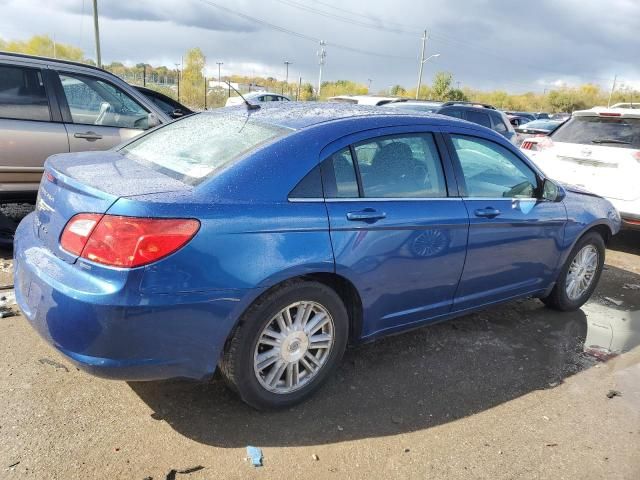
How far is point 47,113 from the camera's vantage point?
17.8 ft

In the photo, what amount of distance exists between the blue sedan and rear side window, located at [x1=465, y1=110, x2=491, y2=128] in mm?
7021

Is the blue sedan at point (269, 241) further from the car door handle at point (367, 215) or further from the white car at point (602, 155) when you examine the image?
the white car at point (602, 155)

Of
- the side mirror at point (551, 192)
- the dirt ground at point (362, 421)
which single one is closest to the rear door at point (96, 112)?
the dirt ground at point (362, 421)

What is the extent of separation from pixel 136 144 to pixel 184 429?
1889 millimetres

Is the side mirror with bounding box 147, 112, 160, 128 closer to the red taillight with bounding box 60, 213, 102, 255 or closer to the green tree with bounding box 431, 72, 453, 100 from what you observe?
the red taillight with bounding box 60, 213, 102, 255

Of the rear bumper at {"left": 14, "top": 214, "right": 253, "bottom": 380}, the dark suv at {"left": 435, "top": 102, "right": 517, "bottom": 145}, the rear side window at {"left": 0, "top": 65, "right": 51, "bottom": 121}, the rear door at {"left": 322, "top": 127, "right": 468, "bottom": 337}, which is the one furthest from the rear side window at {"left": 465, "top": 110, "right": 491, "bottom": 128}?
the rear bumper at {"left": 14, "top": 214, "right": 253, "bottom": 380}

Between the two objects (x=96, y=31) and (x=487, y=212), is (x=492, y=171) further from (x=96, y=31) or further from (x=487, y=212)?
(x=96, y=31)

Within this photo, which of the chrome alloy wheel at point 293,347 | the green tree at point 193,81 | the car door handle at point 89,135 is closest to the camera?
the chrome alloy wheel at point 293,347

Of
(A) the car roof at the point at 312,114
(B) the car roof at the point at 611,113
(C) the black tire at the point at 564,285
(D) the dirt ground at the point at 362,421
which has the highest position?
(B) the car roof at the point at 611,113

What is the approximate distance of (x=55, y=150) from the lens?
5422 millimetres

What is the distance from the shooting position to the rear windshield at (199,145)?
2.88 metres

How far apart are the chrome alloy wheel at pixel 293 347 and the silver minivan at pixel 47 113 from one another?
3726 mm

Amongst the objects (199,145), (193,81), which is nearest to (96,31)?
(193,81)

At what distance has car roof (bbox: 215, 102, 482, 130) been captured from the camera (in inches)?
126
